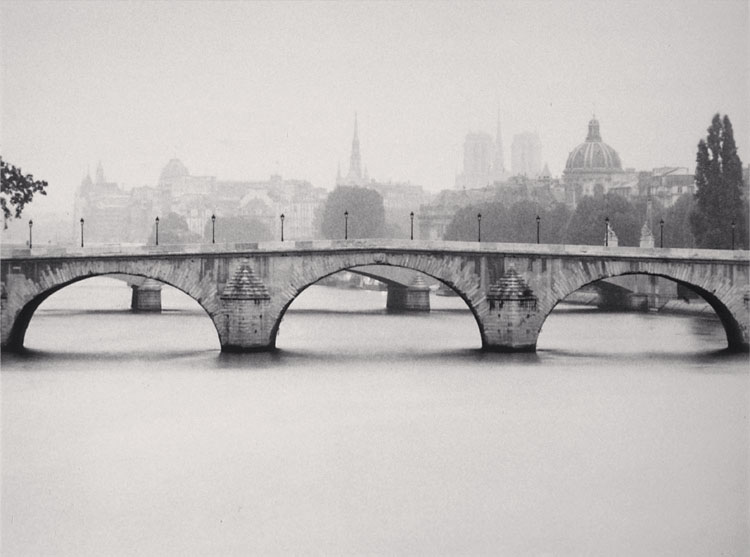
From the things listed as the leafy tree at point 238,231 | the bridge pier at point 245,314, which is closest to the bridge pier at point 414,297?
the bridge pier at point 245,314

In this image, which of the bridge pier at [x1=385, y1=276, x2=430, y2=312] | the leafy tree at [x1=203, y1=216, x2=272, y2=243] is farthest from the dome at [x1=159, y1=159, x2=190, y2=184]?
the bridge pier at [x1=385, y1=276, x2=430, y2=312]

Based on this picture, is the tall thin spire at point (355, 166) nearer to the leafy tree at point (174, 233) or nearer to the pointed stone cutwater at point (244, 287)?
the leafy tree at point (174, 233)

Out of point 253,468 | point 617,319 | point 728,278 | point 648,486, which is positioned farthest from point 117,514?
point 617,319

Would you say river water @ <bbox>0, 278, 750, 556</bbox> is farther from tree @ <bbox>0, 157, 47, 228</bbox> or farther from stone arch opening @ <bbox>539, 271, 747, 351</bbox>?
tree @ <bbox>0, 157, 47, 228</bbox>

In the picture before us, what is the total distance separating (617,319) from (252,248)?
2332 cm

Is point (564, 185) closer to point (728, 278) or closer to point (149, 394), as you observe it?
point (728, 278)

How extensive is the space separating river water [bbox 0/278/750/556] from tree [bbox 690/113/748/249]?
12.7 metres

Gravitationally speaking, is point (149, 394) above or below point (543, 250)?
below

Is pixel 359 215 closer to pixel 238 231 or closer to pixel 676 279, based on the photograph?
pixel 238 231

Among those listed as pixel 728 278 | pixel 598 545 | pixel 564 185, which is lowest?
pixel 598 545

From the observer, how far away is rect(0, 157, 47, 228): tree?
3356cm

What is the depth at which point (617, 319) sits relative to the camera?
182 ft

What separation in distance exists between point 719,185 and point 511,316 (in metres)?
19.1

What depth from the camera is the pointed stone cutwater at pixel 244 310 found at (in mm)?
35656
